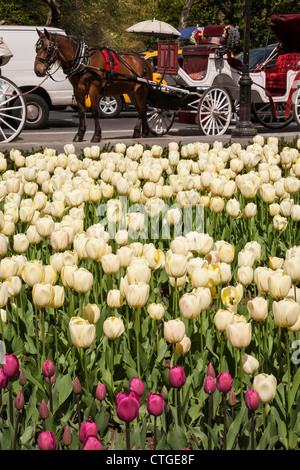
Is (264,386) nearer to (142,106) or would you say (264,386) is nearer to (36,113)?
(142,106)

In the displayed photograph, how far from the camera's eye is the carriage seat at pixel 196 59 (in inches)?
553

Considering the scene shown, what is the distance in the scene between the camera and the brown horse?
1142 cm

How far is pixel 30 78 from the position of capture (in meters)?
15.6

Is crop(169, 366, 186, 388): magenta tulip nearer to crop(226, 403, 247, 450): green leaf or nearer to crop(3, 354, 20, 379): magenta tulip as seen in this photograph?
crop(226, 403, 247, 450): green leaf

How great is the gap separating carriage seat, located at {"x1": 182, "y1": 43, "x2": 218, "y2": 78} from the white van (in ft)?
8.89

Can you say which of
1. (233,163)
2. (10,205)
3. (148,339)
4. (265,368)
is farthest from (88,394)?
(233,163)

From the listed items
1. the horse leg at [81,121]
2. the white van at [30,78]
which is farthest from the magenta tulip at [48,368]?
the white van at [30,78]

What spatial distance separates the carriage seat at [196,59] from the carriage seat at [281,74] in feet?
4.22

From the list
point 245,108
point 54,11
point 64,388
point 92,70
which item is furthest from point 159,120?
point 54,11

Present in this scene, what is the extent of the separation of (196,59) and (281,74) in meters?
1.69

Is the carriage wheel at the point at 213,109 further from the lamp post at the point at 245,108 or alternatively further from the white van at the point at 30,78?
the white van at the point at 30,78
